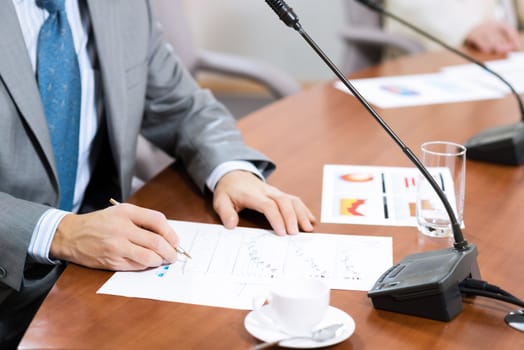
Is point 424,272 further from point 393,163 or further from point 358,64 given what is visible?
point 358,64

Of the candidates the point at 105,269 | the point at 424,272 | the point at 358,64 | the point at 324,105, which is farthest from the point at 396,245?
the point at 358,64

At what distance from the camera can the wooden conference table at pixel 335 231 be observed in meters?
0.81

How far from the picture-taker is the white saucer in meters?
0.77

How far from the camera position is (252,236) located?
1.06m

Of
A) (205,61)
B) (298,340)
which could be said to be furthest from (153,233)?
(205,61)

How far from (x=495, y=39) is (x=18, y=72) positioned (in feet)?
5.38

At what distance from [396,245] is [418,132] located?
55cm

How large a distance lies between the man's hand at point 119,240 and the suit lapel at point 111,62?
1.16 feet

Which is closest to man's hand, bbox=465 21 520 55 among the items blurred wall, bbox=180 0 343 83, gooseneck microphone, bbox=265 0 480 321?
gooseneck microphone, bbox=265 0 480 321

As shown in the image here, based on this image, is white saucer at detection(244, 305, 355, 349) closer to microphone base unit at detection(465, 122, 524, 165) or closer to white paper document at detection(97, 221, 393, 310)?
white paper document at detection(97, 221, 393, 310)

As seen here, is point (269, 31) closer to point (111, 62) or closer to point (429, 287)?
point (111, 62)

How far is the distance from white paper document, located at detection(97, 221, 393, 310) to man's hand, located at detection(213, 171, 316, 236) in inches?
0.6

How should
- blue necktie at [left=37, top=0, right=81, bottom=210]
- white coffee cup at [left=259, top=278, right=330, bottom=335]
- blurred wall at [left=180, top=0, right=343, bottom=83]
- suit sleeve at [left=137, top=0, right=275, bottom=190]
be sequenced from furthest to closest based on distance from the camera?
1. blurred wall at [left=180, top=0, right=343, bottom=83]
2. suit sleeve at [left=137, top=0, right=275, bottom=190]
3. blue necktie at [left=37, top=0, right=81, bottom=210]
4. white coffee cup at [left=259, top=278, right=330, bottom=335]

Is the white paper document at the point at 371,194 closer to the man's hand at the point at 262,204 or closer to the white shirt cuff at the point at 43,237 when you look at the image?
the man's hand at the point at 262,204
